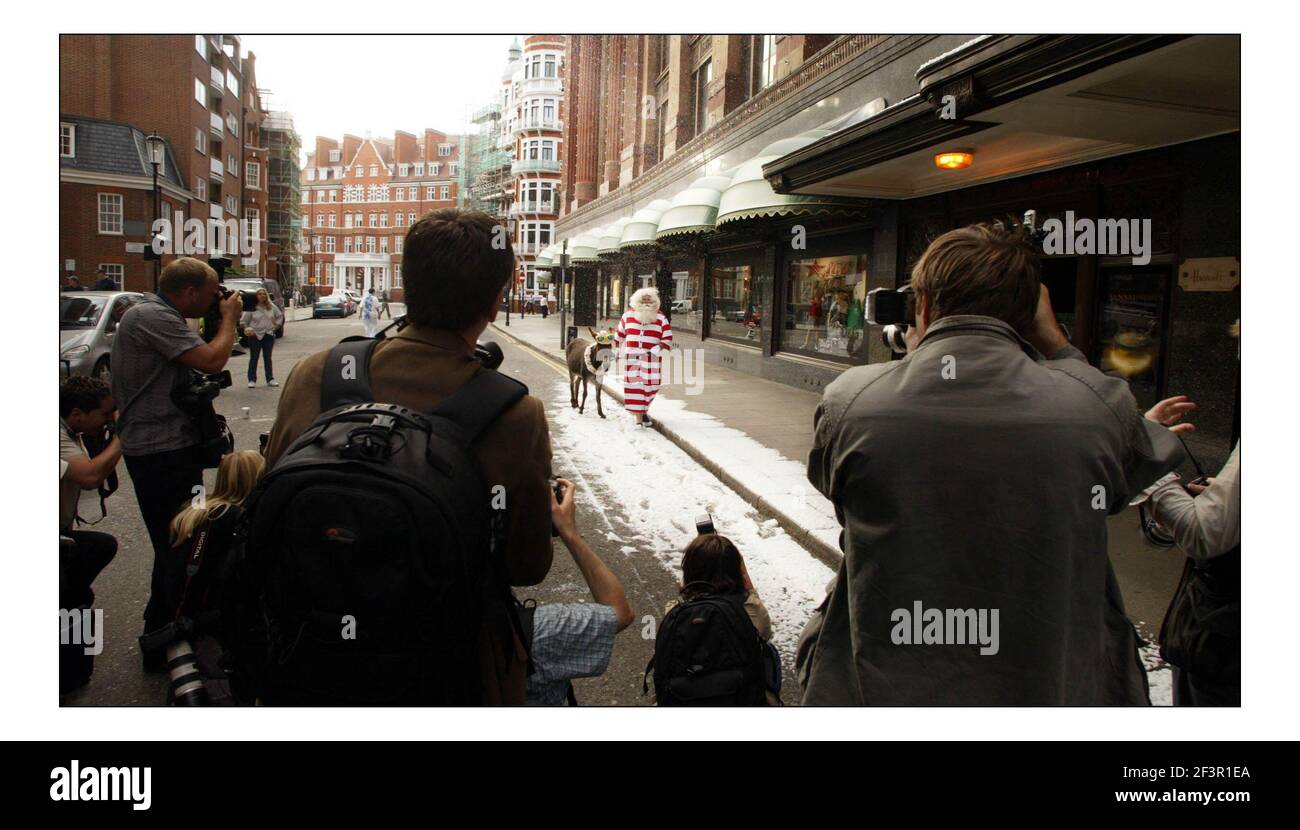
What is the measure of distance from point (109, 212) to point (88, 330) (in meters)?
14.9

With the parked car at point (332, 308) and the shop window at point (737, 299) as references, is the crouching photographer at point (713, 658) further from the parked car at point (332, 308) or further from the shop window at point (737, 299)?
the parked car at point (332, 308)

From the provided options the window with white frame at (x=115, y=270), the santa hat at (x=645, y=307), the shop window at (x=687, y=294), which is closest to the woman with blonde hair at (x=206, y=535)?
the santa hat at (x=645, y=307)

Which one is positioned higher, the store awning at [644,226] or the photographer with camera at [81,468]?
the store awning at [644,226]

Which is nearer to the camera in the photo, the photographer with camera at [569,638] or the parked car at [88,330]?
the photographer with camera at [569,638]

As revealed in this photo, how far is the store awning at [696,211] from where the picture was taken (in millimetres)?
14766

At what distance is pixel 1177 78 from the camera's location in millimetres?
4863

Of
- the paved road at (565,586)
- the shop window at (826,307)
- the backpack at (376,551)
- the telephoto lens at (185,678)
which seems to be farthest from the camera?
the shop window at (826,307)

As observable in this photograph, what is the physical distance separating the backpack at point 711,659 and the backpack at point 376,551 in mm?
1109

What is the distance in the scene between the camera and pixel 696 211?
49.1 ft

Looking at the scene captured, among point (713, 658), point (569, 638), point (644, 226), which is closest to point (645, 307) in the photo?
point (713, 658)

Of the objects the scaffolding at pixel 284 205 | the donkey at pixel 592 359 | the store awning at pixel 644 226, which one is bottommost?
the donkey at pixel 592 359

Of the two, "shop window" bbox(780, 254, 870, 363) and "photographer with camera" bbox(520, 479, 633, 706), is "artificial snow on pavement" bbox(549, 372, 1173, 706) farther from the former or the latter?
"shop window" bbox(780, 254, 870, 363)

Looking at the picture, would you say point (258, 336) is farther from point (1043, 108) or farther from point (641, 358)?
point (1043, 108)

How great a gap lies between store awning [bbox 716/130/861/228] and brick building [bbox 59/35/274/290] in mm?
8474
